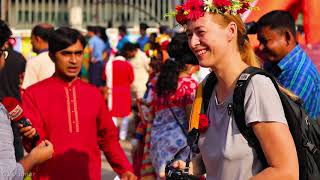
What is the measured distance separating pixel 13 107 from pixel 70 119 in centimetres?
77

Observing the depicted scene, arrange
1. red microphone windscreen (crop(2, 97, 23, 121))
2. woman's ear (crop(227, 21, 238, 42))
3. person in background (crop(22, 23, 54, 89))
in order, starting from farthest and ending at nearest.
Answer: person in background (crop(22, 23, 54, 89)), red microphone windscreen (crop(2, 97, 23, 121)), woman's ear (crop(227, 21, 238, 42))

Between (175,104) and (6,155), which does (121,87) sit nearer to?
(175,104)

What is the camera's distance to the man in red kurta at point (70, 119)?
471 centimetres

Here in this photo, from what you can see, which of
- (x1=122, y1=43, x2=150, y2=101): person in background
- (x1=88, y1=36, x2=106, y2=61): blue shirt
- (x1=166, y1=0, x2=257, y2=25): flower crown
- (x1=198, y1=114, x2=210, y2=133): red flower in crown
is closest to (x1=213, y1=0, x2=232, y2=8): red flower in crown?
(x1=166, y1=0, x2=257, y2=25): flower crown

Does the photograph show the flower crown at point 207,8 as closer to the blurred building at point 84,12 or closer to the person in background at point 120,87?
the person in background at point 120,87

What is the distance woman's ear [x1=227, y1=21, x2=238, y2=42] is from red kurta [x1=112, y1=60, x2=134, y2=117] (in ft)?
31.5

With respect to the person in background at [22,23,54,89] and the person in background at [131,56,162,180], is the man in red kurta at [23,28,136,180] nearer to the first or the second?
the person in background at [131,56,162,180]

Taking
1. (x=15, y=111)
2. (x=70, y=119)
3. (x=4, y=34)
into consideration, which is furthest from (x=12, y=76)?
(x=4, y=34)

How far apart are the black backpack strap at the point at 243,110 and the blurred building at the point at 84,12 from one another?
602 inches

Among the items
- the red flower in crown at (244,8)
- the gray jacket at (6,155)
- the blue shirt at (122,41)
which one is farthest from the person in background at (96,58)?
the gray jacket at (6,155)

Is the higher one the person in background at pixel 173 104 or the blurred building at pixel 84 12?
the person in background at pixel 173 104

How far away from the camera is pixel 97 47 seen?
53.8 feet

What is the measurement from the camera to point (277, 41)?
5.10m

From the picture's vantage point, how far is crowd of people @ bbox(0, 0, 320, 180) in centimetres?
304
